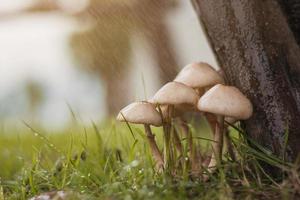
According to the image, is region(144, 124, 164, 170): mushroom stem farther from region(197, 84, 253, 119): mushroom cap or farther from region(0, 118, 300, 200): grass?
region(197, 84, 253, 119): mushroom cap

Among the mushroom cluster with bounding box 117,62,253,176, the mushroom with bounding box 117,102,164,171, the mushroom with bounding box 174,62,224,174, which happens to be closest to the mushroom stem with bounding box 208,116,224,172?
the mushroom cluster with bounding box 117,62,253,176

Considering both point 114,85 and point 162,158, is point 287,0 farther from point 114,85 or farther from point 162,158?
point 114,85

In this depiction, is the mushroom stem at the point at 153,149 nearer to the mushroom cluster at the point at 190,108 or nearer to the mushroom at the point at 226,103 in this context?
the mushroom cluster at the point at 190,108

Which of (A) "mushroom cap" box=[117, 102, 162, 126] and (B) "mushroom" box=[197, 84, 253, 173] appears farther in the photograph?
(A) "mushroom cap" box=[117, 102, 162, 126]

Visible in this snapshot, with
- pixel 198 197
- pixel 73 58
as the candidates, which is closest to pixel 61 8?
pixel 73 58

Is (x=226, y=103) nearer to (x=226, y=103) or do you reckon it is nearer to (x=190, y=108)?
(x=226, y=103)

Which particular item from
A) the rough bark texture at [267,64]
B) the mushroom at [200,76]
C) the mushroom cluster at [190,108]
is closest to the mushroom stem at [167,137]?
the mushroom cluster at [190,108]

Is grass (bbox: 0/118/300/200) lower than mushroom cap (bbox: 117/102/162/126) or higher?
lower
